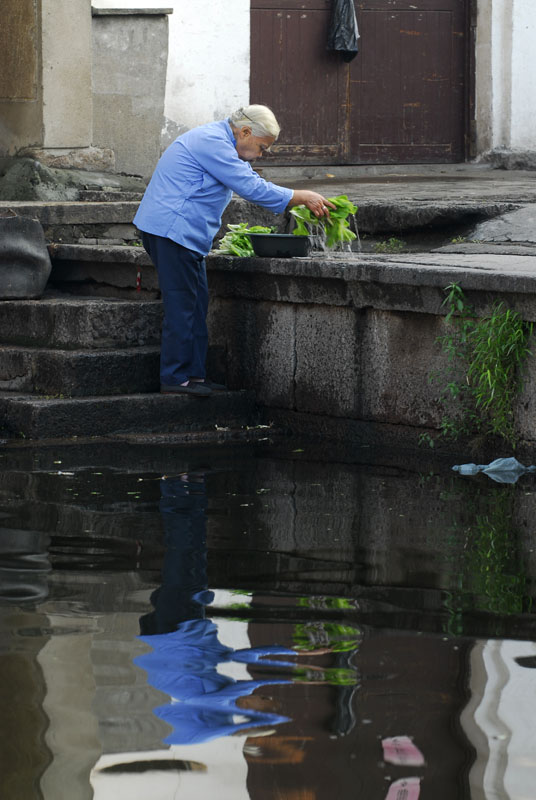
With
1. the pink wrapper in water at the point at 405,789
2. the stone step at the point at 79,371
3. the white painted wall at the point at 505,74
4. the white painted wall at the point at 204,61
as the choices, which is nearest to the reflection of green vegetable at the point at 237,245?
the stone step at the point at 79,371

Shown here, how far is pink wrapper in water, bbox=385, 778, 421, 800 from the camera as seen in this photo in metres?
2.52

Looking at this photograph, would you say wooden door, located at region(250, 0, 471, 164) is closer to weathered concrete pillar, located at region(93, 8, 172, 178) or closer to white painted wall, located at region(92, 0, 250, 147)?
white painted wall, located at region(92, 0, 250, 147)

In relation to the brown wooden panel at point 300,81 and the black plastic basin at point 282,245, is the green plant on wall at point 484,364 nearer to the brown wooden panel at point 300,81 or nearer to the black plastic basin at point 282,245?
the black plastic basin at point 282,245

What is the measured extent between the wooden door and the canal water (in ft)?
25.7

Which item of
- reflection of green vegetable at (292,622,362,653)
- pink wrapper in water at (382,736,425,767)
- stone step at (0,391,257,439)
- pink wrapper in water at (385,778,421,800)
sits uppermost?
stone step at (0,391,257,439)

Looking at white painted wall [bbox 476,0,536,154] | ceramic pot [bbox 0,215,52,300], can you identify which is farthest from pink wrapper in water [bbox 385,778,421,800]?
white painted wall [bbox 476,0,536,154]

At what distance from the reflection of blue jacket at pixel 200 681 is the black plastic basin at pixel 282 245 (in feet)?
11.9

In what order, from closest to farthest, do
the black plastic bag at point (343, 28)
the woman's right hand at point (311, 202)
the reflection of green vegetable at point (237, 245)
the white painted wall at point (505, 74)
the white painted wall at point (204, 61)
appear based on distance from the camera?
the woman's right hand at point (311, 202) → the reflection of green vegetable at point (237, 245) → the white painted wall at point (204, 61) → the black plastic bag at point (343, 28) → the white painted wall at point (505, 74)

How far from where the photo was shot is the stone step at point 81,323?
23.2 ft

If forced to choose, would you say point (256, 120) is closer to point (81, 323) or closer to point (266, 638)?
point (81, 323)

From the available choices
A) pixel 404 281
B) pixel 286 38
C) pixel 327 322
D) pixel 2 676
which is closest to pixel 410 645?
pixel 2 676

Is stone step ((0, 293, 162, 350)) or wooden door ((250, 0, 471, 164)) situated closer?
stone step ((0, 293, 162, 350))

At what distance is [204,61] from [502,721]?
10.2 meters

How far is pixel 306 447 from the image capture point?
6.57 m
